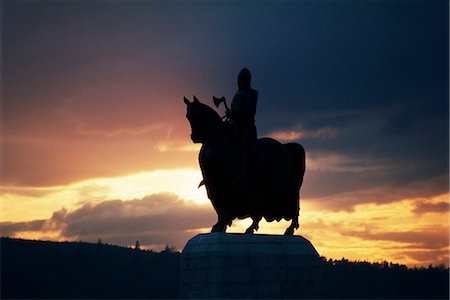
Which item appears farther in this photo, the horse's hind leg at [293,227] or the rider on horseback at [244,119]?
the horse's hind leg at [293,227]

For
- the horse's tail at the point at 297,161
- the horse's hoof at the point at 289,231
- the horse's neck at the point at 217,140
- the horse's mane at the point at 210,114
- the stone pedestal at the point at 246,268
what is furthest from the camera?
the horse's tail at the point at 297,161

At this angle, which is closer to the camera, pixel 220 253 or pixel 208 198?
pixel 220 253

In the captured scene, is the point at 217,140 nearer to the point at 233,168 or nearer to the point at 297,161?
the point at 233,168

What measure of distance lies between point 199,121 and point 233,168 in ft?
6.03

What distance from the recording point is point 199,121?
24.8 meters

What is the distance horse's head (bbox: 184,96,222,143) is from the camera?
2475 cm

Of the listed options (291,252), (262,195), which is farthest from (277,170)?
(291,252)

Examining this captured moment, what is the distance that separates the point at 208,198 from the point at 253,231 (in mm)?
1781

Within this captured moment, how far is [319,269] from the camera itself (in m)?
25.6

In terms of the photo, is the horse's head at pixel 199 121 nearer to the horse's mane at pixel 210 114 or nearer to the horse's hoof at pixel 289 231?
the horse's mane at pixel 210 114

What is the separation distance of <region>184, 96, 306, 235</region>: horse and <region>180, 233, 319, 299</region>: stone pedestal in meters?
0.83

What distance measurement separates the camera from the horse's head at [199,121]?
2475cm

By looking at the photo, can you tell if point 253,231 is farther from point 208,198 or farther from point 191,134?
point 191,134

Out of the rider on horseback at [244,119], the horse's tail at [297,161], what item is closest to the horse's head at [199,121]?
the rider on horseback at [244,119]
